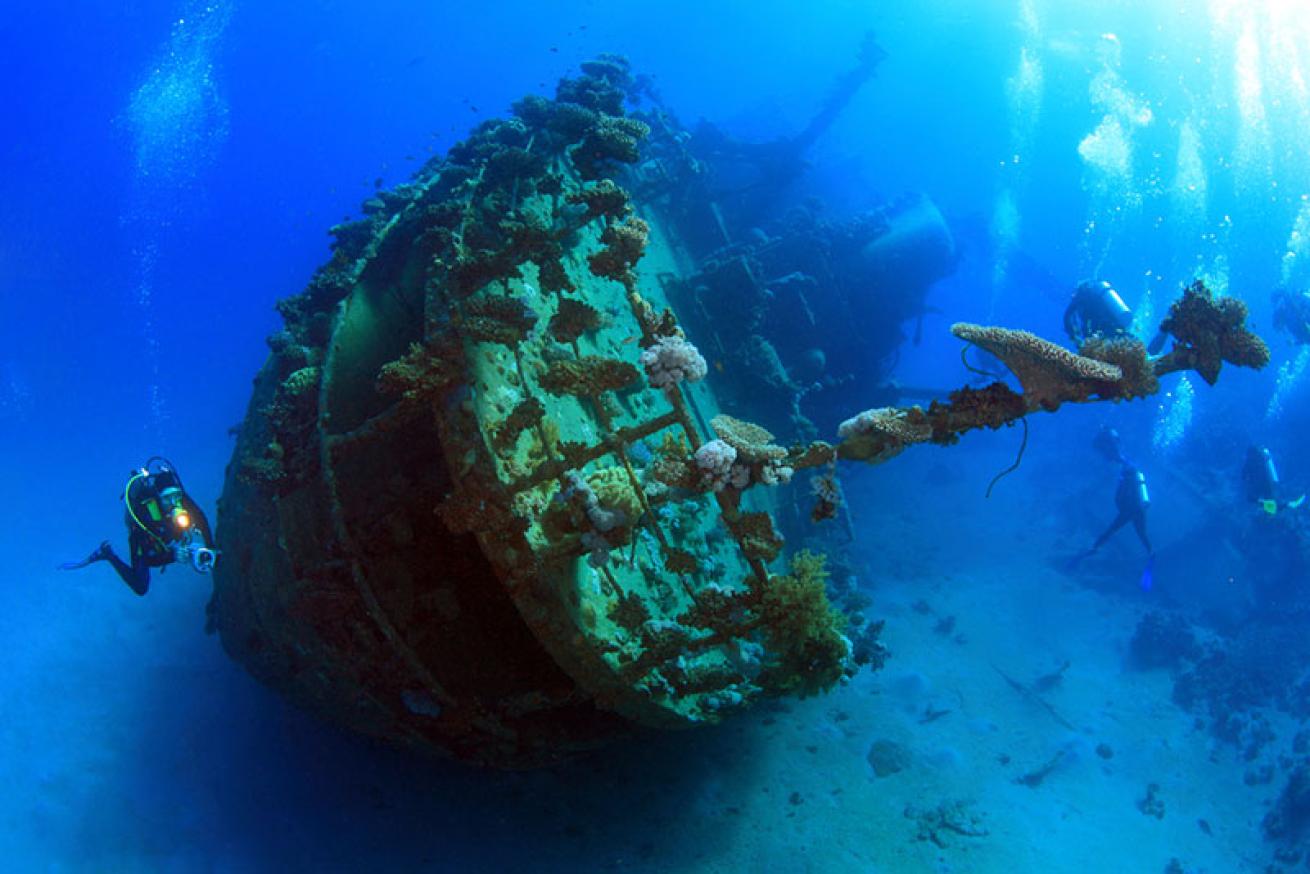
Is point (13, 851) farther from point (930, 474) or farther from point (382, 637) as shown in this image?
point (930, 474)

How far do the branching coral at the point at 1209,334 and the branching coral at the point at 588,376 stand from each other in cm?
314

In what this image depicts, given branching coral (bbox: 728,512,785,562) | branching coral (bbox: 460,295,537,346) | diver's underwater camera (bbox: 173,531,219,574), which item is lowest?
branching coral (bbox: 728,512,785,562)

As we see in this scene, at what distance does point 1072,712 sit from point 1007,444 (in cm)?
2188

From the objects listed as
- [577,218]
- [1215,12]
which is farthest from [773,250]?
[1215,12]

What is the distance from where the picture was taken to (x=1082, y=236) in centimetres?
8312

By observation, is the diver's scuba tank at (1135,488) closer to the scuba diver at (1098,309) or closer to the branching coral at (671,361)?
the scuba diver at (1098,309)

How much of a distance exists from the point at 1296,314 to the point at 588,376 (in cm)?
2402

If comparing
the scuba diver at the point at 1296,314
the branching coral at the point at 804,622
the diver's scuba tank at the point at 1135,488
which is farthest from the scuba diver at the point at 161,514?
the scuba diver at the point at 1296,314

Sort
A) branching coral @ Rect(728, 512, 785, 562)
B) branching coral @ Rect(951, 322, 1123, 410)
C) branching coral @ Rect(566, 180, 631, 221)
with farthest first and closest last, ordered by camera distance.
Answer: branching coral @ Rect(566, 180, 631, 221) → branching coral @ Rect(728, 512, 785, 562) → branching coral @ Rect(951, 322, 1123, 410)

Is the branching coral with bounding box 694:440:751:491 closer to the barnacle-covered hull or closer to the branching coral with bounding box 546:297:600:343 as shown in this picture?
the barnacle-covered hull

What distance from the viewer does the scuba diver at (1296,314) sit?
61.7 feet

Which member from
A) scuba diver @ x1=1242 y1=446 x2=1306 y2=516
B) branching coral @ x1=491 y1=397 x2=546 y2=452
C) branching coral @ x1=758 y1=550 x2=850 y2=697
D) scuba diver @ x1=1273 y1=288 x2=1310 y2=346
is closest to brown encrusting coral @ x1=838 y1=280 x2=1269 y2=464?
branching coral @ x1=758 y1=550 x2=850 y2=697

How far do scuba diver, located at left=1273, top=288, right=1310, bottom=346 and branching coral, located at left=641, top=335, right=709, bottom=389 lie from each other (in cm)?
2240

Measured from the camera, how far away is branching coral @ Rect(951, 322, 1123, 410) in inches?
146
